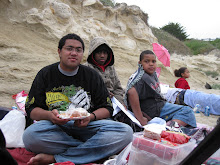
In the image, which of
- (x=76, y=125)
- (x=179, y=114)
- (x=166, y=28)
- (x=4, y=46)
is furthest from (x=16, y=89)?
(x=166, y=28)

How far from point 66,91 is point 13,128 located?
2.69ft

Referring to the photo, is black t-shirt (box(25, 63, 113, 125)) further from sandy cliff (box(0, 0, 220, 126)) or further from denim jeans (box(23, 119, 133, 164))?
sandy cliff (box(0, 0, 220, 126))

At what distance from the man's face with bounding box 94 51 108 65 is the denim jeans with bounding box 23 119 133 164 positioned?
1.38 m

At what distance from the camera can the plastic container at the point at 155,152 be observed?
1671mm

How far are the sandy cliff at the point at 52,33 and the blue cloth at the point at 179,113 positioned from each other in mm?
2790

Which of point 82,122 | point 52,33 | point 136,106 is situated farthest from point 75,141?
point 52,33

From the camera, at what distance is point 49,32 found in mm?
6473

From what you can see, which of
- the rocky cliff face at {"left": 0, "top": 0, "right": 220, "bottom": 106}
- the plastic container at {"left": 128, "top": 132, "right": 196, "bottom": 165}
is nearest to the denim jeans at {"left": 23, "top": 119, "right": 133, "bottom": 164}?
the plastic container at {"left": 128, "top": 132, "right": 196, "bottom": 165}

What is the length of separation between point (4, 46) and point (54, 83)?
11.6 ft

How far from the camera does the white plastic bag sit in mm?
2371

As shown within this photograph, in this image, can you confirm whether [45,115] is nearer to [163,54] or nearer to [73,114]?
[73,114]

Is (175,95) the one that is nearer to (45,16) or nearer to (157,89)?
(157,89)

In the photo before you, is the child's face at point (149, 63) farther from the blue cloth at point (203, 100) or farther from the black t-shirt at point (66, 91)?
the blue cloth at point (203, 100)

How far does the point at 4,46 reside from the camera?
506 cm
